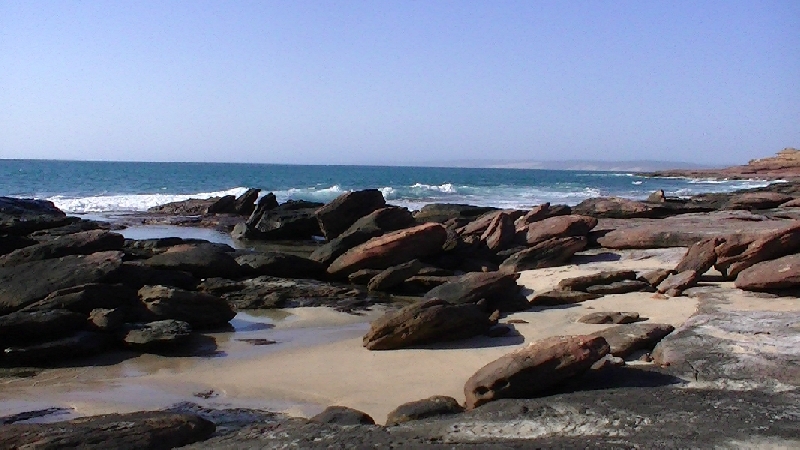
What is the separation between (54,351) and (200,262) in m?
5.15

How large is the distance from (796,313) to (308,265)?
9020 millimetres

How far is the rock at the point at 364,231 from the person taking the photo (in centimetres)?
1520

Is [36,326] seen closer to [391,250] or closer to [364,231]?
[391,250]

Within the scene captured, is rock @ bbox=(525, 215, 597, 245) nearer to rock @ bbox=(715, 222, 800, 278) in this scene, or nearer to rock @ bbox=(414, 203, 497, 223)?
rock @ bbox=(715, 222, 800, 278)

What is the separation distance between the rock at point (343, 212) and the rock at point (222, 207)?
1566 cm

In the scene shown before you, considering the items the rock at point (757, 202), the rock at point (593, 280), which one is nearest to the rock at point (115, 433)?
the rock at point (593, 280)

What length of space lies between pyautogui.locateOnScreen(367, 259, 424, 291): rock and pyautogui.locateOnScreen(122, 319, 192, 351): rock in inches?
186

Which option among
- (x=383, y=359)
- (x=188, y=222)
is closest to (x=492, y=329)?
(x=383, y=359)

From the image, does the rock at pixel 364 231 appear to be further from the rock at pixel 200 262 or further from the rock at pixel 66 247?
the rock at pixel 66 247

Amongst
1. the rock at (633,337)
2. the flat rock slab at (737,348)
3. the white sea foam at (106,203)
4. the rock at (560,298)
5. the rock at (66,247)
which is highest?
the rock at (66,247)

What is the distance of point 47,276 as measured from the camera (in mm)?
10383

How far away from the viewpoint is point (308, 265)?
47.1 feet

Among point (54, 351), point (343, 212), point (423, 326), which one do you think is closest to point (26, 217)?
point (343, 212)

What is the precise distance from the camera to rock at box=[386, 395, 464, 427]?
586 cm
